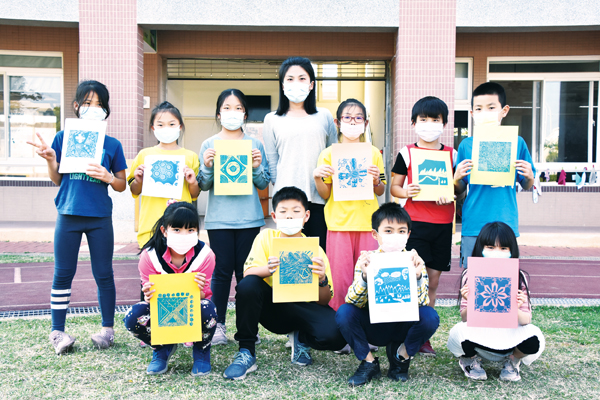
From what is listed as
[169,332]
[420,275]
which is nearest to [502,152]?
[420,275]

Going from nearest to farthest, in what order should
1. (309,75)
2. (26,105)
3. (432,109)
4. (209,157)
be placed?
(432,109), (209,157), (309,75), (26,105)

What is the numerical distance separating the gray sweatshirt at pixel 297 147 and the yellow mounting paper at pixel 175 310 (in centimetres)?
91

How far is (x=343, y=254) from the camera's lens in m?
3.15

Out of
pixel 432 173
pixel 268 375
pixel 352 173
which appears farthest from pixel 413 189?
pixel 268 375

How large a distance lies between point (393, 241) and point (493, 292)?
563 millimetres

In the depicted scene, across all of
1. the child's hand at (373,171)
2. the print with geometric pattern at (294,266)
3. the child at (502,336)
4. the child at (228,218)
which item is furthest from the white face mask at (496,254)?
the child at (228,218)

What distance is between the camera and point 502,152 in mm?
3031

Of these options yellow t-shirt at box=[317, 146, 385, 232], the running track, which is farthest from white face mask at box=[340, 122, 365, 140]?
the running track

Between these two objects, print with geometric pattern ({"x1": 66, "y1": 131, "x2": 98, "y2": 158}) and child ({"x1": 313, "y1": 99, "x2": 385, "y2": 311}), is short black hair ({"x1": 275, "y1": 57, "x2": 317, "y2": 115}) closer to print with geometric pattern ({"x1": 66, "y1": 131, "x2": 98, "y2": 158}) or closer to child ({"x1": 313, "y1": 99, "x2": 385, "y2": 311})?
child ({"x1": 313, "y1": 99, "x2": 385, "y2": 311})

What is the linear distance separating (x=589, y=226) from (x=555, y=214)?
0.64 meters

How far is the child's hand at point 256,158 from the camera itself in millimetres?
3260

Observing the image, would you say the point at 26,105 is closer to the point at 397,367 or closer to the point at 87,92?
the point at 87,92

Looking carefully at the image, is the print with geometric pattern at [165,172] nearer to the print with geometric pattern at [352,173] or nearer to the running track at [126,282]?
the print with geometric pattern at [352,173]

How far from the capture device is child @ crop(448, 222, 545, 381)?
261 cm
